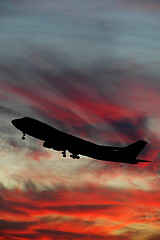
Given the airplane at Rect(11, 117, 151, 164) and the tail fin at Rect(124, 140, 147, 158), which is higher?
the tail fin at Rect(124, 140, 147, 158)

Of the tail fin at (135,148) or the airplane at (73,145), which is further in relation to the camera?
the tail fin at (135,148)

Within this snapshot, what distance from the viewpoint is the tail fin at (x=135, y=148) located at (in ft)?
360

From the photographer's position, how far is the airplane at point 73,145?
96125 mm

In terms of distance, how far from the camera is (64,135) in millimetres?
100625

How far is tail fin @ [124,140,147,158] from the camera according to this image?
110m

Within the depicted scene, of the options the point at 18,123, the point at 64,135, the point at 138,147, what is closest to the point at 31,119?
the point at 18,123

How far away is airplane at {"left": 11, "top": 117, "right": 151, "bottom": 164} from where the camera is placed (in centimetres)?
9612

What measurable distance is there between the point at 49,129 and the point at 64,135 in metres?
5.31

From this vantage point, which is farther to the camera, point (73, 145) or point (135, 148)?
point (135, 148)

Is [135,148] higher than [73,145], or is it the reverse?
[135,148]

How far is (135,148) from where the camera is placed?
111062mm

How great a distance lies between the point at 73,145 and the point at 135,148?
2331 centimetres

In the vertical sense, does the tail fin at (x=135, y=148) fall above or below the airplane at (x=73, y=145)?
above

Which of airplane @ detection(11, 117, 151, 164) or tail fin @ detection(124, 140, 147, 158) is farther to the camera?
tail fin @ detection(124, 140, 147, 158)
